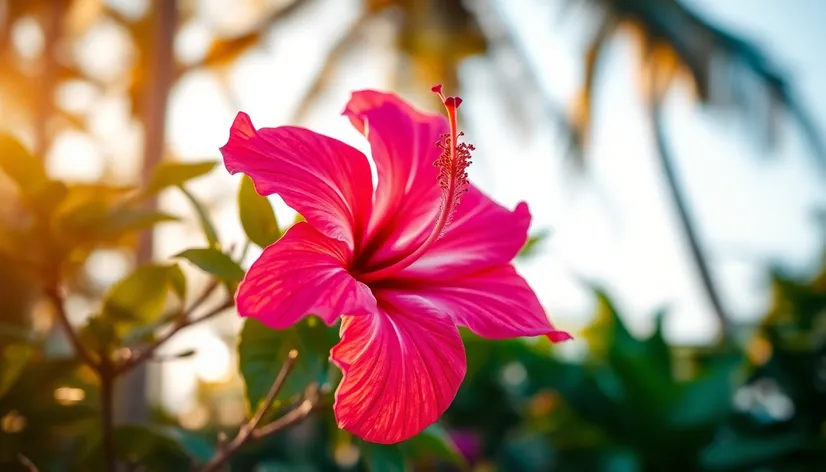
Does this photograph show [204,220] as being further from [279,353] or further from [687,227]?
[687,227]

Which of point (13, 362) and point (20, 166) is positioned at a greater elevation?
point (20, 166)

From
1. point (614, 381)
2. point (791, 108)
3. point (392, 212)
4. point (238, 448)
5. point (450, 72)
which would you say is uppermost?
point (791, 108)

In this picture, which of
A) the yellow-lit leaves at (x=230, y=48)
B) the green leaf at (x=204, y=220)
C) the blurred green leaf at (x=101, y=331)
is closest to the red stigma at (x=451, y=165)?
the green leaf at (x=204, y=220)

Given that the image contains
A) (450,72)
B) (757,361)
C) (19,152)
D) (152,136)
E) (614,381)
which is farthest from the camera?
(450,72)

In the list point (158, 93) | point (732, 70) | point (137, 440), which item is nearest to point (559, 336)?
point (137, 440)

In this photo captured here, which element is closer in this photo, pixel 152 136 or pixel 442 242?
pixel 442 242

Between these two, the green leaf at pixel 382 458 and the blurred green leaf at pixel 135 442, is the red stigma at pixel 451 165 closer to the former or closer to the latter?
the green leaf at pixel 382 458

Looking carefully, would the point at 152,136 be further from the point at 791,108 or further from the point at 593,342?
the point at 791,108

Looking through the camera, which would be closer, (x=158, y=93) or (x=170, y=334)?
(x=170, y=334)

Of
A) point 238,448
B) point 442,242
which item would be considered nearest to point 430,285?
point 442,242
